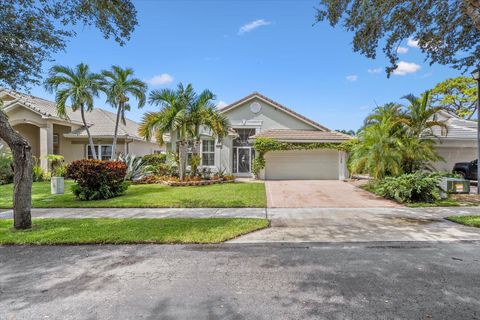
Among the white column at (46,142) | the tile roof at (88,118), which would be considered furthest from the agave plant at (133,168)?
the white column at (46,142)

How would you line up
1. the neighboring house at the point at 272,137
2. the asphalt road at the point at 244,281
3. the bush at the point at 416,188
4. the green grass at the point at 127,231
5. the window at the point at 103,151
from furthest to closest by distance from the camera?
the window at the point at 103,151 < the neighboring house at the point at 272,137 < the bush at the point at 416,188 < the green grass at the point at 127,231 < the asphalt road at the point at 244,281

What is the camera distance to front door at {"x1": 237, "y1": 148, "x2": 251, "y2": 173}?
67.6 feet

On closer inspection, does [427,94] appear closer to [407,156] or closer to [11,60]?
[407,156]

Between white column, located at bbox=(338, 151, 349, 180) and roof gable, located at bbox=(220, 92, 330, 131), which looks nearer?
white column, located at bbox=(338, 151, 349, 180)

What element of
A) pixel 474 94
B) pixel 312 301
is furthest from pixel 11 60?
pixel 474 94

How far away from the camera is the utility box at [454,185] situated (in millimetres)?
10891

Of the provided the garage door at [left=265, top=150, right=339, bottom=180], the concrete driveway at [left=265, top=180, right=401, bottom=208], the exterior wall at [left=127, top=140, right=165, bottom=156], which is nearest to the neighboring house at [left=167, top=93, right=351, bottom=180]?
the garage door at [left=265, top=150, right=339, bottom=180]

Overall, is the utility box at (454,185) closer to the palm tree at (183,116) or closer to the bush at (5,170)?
the palm tree at (183,116)

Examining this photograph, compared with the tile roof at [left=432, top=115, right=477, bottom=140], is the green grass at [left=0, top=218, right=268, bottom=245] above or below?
below

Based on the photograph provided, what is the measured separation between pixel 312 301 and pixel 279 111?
18.3 m

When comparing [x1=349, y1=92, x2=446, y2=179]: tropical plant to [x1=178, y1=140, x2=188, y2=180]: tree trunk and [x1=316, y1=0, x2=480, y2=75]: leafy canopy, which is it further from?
[x1=178, y1=140, x2=188, y2=180]: tree trunk

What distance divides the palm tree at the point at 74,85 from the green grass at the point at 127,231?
33.3 feet

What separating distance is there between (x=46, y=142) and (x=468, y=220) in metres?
22.6

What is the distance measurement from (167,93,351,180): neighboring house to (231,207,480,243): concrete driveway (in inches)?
405
